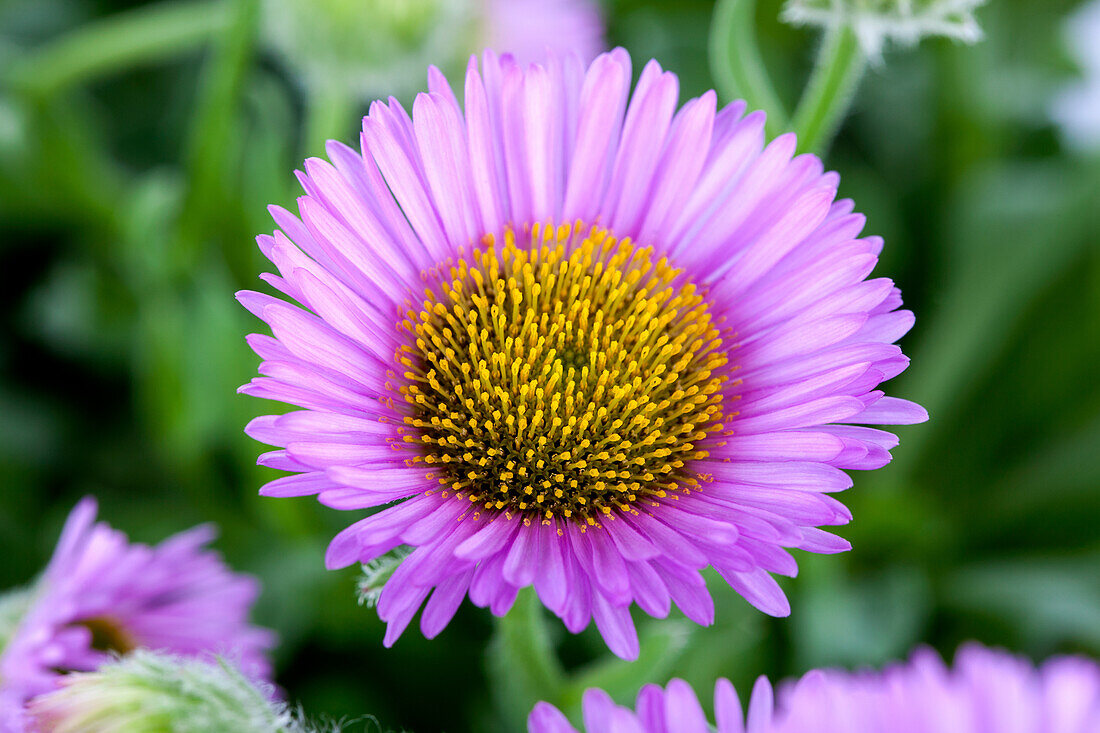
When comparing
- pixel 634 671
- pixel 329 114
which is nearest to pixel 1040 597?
pixel 634 671

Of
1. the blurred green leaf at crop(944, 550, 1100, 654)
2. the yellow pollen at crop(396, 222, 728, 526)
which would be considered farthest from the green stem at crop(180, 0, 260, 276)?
the blurred green leaf at crop(944, 550, 1100, 654)

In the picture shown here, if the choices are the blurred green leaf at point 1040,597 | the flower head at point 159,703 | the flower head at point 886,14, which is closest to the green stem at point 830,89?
the flower head at point 886,14

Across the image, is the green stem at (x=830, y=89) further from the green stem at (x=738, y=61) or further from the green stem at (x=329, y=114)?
the green stem at (x=329, y=114)

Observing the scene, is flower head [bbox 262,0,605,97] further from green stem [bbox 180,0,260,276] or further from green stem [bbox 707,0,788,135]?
green stem [bbox 707,0,788,135]

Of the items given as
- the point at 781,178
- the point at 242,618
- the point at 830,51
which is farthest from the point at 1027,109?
the point at 242,618

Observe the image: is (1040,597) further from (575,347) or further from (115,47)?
(115,47)

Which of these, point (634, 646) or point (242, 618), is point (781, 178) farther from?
point (242, 618)
